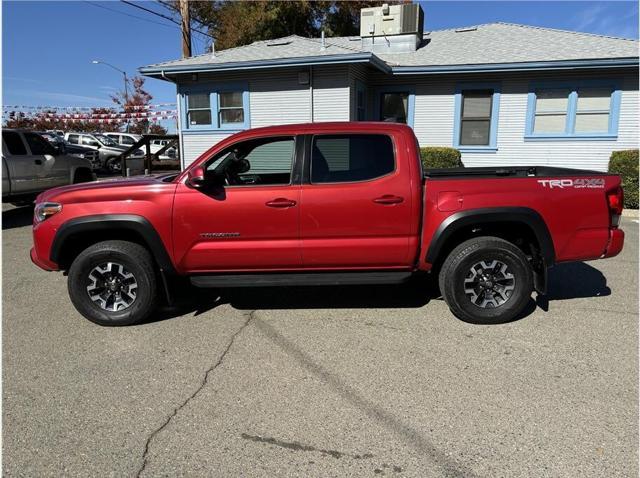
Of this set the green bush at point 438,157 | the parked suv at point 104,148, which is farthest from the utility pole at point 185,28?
the green bush at point 438,157

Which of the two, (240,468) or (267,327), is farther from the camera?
(267,327)

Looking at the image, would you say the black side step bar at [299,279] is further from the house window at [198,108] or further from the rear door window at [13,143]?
the house window at [198,108]

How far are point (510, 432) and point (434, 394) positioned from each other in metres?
0.55

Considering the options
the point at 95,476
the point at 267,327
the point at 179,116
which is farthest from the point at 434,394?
the point at 179,116

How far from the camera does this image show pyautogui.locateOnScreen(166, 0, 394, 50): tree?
24453 mm

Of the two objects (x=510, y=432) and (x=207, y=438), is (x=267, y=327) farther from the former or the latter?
(x=510, y=432)

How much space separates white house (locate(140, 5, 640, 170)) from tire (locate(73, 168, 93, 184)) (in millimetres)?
3190

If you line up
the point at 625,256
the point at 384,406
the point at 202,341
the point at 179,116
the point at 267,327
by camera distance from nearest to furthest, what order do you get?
the point at 384,406 < the point at 202,341 < the point at 267,327 < the point at 625,256 < the point at 179,116

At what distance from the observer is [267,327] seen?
443cm

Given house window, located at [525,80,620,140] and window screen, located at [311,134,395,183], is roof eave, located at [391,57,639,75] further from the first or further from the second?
window screen, located at [311,134,395,183]

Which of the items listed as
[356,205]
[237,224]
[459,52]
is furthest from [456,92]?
[237,224]

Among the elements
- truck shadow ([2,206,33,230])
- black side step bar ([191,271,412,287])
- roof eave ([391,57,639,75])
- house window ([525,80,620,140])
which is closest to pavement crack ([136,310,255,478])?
black side step bar ([191,271,412,287])

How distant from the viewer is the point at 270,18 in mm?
24406

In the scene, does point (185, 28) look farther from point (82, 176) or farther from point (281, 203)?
point (281, 203)
